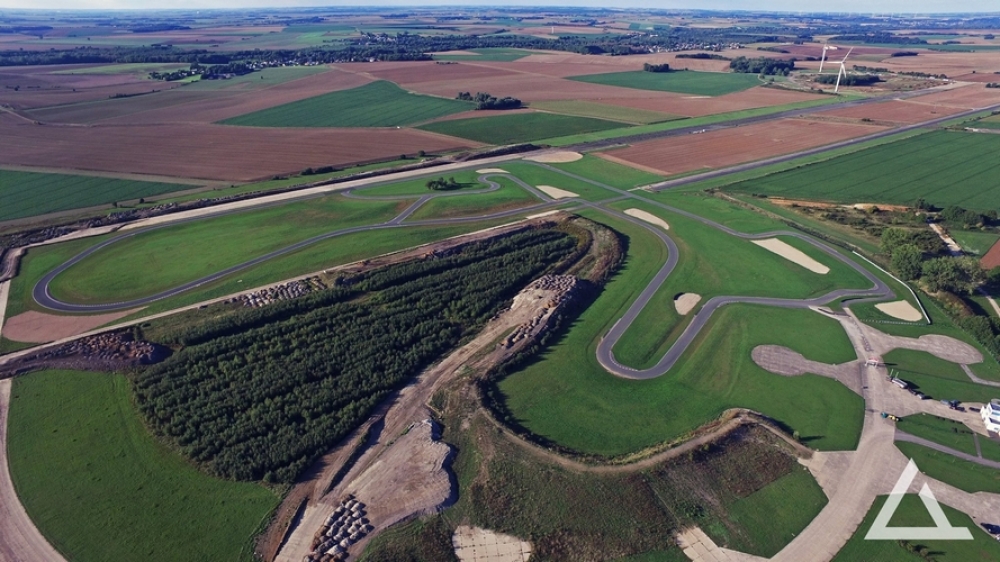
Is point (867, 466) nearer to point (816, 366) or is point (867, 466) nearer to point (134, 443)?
point (816, 366)

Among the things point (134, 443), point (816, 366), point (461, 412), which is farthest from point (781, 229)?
point (134, 443)

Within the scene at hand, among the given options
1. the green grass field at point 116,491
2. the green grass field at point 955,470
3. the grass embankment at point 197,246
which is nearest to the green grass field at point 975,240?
the green grass field at point 955,470

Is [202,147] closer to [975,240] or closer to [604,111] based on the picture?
[604,111]

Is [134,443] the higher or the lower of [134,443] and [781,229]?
the lower

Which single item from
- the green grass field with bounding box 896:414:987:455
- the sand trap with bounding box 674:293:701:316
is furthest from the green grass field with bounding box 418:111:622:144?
the green grass field with bounding box 896:414:987:455

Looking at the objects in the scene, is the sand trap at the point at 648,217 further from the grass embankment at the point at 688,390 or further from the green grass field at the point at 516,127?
the green grass field at the point at 516,127
